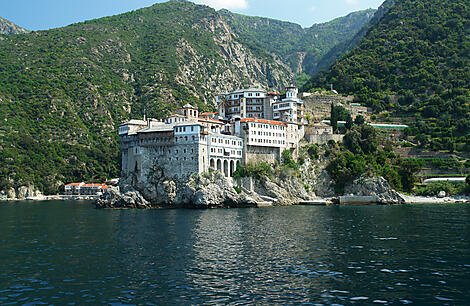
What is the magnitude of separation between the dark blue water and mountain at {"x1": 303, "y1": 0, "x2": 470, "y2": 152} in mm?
56578

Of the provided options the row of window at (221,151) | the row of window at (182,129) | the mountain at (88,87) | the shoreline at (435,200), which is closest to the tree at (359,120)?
the shoreline at (435,200)

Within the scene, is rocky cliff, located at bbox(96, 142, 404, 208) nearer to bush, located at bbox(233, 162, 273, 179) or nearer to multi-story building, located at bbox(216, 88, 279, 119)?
bush, located at bbox(233, 162, 273, 179)

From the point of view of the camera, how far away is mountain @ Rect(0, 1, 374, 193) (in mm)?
126750

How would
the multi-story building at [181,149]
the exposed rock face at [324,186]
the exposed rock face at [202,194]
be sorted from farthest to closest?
the exposed rock face at [324,186] < the multi-story building at [181,149] < the exposed rock face at [202,194]

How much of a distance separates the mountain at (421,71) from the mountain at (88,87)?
2261 inches

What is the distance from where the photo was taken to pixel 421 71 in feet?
375

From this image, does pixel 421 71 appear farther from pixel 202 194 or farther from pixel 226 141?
pixel 202 194

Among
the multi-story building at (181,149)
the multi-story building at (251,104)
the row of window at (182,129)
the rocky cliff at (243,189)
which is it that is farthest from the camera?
the multi-story building at (251,104)

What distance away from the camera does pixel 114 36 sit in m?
172

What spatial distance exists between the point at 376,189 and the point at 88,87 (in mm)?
105404

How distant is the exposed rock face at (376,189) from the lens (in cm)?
7656

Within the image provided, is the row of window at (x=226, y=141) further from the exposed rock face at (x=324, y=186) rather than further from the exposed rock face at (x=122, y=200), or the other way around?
the exposed rock face at (x=324, y=186)

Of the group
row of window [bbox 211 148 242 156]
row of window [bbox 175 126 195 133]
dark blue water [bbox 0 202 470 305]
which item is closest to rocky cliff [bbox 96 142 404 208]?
row of window [bbox 211 148 242 156]

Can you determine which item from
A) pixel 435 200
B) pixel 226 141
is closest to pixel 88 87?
pixel 226 141
